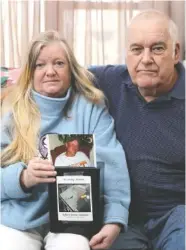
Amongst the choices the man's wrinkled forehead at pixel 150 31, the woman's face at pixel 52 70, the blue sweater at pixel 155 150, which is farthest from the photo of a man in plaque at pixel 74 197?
the man's wrinkled forehead at pixel 150 31

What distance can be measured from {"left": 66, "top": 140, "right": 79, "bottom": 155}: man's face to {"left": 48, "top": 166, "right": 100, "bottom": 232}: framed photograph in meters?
0.05

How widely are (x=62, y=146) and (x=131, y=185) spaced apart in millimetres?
292

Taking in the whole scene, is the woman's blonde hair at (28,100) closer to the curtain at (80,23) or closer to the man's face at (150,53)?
the man's face at (150,53)

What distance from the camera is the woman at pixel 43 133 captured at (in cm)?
113

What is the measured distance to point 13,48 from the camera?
84.7 inches

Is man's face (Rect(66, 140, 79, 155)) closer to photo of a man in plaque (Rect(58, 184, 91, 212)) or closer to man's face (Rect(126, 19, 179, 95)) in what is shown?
photo of a man in plaque (Rect(58, 184, 91, 212))

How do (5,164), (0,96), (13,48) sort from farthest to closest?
1. (13,48)
2. (0,96)
3. (5,164)

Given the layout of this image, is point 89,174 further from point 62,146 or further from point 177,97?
point 177,97

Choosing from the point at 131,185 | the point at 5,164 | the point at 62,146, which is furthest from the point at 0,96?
the point at 131,185

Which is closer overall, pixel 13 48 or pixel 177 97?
pixel 177 97

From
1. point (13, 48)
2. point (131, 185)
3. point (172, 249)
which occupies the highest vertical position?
point (13, 48)

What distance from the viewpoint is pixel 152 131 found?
4.20ft

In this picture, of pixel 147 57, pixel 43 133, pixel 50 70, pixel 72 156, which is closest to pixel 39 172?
pixel 72 156

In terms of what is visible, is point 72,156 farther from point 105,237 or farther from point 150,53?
point 150,53
